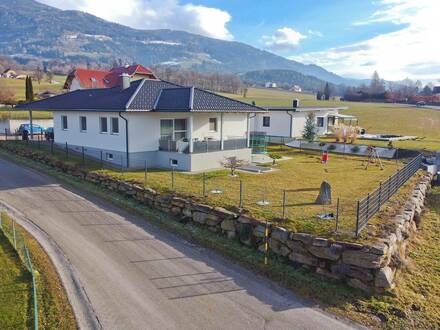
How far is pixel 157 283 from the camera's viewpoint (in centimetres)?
957

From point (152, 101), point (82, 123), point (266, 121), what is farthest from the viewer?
point (266, 121)

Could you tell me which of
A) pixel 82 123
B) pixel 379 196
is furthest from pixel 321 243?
pixel 82 123

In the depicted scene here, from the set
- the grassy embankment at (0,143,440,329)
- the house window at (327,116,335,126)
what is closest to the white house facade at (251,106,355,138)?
the house window at (327,116,335,126)

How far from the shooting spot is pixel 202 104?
23453 millimetres

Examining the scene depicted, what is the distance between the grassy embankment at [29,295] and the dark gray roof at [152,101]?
40.4ft

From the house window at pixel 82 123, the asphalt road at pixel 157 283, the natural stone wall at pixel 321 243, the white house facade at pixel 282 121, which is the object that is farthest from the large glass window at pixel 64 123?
the white house facade at pixel 282 121

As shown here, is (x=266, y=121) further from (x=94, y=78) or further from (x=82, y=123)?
(x=94, y=78)

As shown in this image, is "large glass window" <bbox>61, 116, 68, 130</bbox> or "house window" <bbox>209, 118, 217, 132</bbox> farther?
"large glass window" <bbox>61, 116, 68, 130</bbox>

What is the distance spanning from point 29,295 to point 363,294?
26.2 feet

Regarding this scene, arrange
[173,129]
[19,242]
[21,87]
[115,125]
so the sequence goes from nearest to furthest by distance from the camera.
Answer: [19,242], [115,125], [173,129], [21,87]

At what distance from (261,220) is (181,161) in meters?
10.8

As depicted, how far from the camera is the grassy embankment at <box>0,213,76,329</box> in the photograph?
7.70m

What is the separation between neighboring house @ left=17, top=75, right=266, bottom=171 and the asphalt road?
8337mm

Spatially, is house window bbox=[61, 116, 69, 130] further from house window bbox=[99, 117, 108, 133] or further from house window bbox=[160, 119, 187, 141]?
house window bbox=[160, 119, 187, 141]
